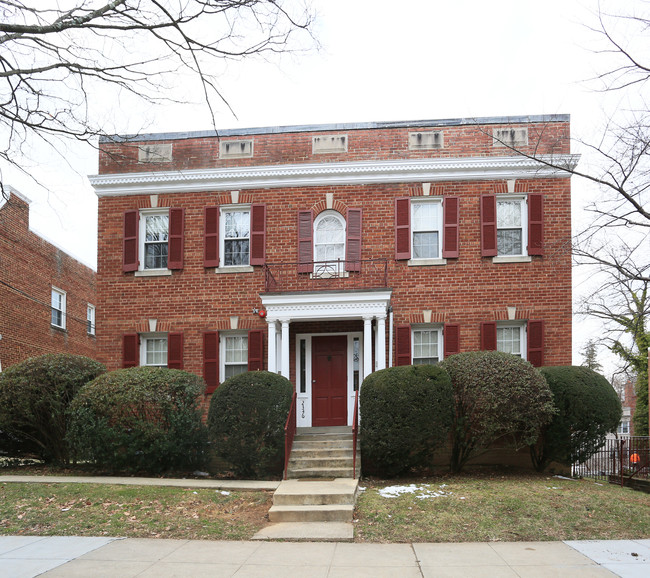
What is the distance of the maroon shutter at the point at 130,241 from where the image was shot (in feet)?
51.4

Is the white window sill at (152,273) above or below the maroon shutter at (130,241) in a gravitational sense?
below

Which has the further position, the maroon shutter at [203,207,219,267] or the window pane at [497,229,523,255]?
the maroon shutter at [203,207,219,267]

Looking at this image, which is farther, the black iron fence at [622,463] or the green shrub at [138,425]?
the black iron fence at [622,463]

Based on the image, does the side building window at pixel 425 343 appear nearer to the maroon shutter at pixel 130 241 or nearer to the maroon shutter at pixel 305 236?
the maroon shutter at pixel 305 236

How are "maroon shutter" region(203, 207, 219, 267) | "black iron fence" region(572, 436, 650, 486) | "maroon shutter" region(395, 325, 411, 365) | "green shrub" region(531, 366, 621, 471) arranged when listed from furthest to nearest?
"maroon shutter" region(203, 207, 219, 267) → "maroon shutter" region(395, 325, 411, 365) → "black iron fence" region(572, 436, 650, 486) → "green shrub" region(531, 366, 621, 471)

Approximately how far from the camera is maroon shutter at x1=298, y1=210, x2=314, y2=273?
49.9 feet

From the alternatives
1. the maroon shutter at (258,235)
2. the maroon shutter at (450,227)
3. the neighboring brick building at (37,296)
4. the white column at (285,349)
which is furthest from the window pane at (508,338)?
the neighboring brick building at (37,296)

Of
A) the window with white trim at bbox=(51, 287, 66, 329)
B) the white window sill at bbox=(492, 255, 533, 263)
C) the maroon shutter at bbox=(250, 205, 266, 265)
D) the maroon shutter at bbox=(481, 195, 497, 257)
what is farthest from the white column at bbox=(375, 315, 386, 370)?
the window with white trim at bbox=(51, 287, 66, 329)

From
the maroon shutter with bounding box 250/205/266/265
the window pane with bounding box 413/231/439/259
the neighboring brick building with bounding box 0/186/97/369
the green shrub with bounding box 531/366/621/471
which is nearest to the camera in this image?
the green shrub with bounding box 531/366/621/471

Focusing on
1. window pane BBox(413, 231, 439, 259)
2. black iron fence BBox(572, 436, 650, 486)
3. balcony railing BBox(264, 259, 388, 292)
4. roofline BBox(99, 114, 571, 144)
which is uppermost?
roofline BBox(99, 114, 571, 144)

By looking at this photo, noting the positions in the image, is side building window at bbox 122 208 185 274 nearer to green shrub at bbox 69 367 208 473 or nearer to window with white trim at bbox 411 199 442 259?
green shrub at bbox 69 367 208 473

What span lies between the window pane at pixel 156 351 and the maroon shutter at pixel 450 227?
7017 millimetres

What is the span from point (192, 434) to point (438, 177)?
7957 millimetres

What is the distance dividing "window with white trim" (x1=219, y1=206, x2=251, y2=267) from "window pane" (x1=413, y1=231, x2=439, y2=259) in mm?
3988
